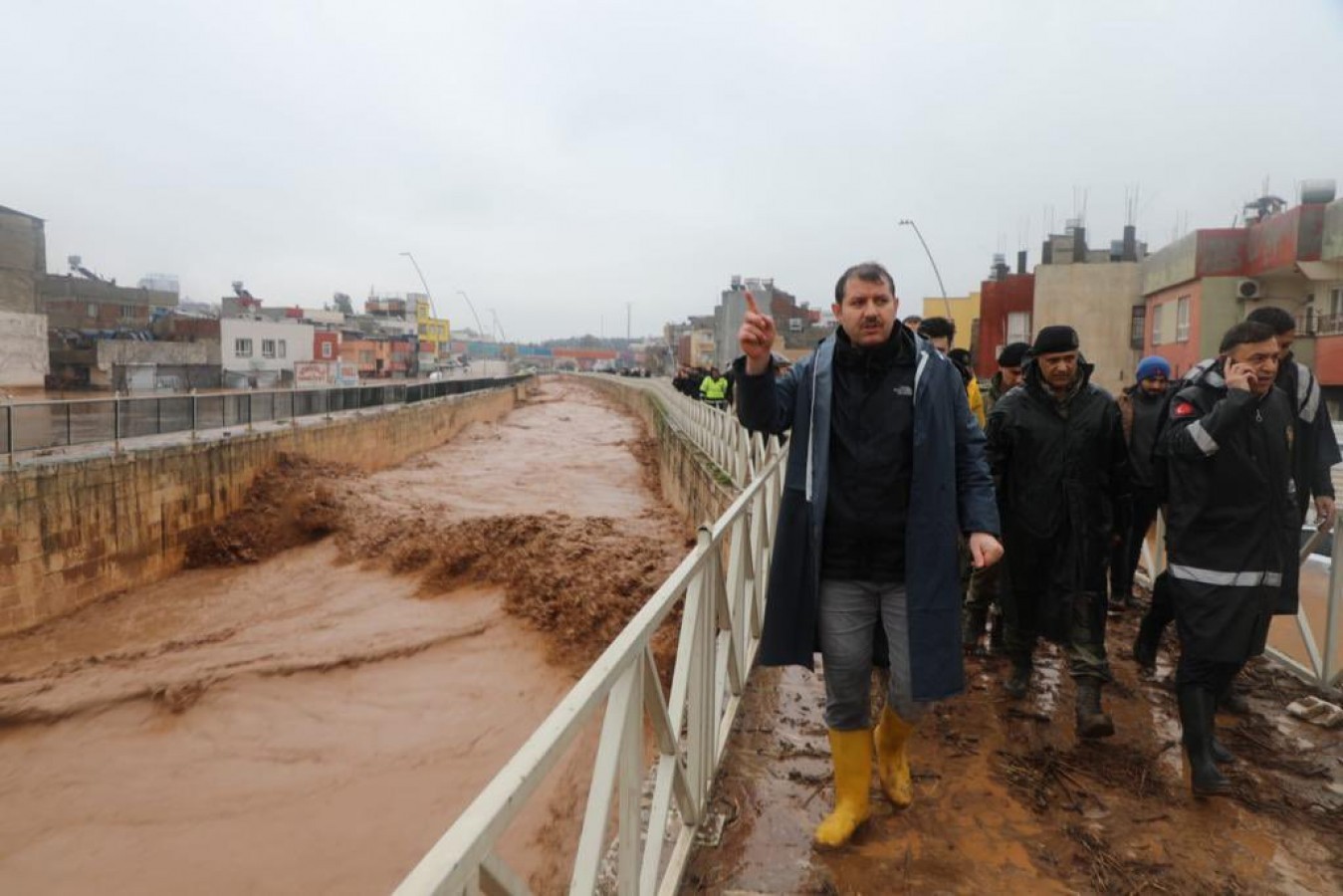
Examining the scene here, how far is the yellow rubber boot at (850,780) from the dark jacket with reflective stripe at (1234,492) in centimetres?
154

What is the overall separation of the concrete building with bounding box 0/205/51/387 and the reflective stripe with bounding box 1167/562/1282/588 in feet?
122

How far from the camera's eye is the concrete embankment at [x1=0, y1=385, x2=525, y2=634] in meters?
10.9

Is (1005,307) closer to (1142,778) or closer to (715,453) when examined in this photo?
(715,453)

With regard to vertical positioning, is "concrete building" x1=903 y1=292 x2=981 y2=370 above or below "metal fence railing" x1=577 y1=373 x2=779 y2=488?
above

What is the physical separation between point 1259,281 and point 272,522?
24349 mm

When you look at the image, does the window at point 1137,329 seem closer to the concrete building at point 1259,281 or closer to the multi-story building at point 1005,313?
the concrete building at point 1259,281

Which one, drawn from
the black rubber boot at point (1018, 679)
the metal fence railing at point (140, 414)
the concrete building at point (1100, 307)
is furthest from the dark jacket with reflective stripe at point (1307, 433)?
the concrete building at point (1100, 307)

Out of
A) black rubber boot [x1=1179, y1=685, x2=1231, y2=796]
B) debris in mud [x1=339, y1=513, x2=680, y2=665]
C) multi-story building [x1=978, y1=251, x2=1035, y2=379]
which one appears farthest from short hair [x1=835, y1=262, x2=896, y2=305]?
multi-story building [x1=978, y1=251, x2=1035, y2=379]

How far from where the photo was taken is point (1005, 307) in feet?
112

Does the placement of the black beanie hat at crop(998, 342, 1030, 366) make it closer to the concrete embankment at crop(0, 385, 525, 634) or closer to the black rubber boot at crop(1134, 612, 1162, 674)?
the black rubber boot at crop(1134, 612, 1162, 674)

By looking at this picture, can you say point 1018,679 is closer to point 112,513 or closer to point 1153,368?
point 1153,368

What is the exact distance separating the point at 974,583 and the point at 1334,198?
21887mm

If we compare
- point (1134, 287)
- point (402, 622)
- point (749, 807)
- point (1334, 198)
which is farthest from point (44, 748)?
point (1134, 287)

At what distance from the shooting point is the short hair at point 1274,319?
330 centimetres
